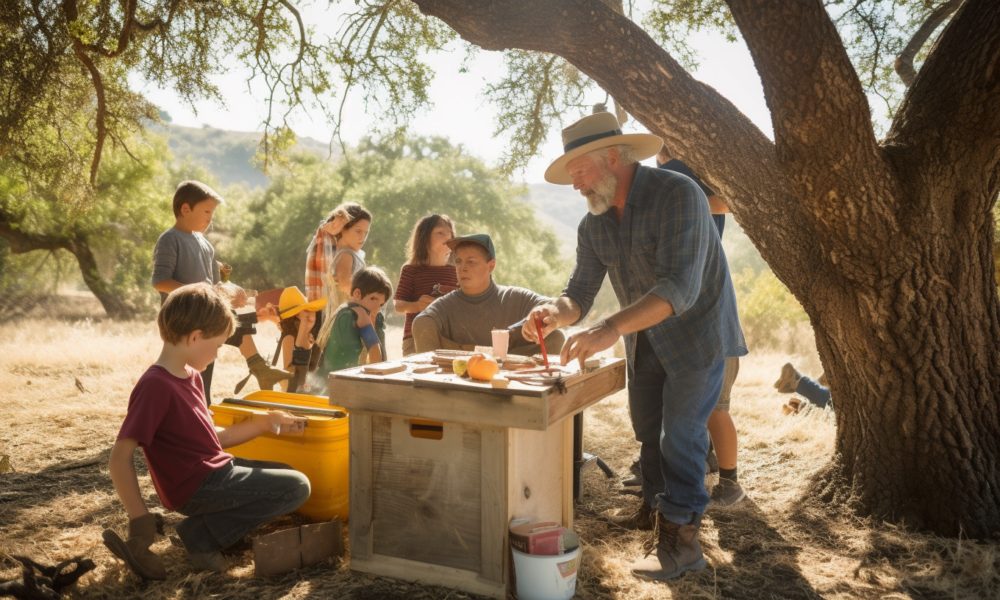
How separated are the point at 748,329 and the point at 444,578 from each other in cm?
1002

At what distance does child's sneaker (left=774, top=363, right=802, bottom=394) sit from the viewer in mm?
6844

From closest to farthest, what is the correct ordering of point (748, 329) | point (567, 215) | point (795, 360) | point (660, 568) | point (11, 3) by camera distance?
point (660, 568), point (11, 3), point (795, 360), point (748, 329), point (567, 215)

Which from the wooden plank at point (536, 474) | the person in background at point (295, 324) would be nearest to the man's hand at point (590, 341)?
the wooden plank at point (536, 474)

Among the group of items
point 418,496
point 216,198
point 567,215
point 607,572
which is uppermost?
point 567,215

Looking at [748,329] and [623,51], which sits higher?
[623,51]

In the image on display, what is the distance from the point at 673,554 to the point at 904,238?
75.5 inches

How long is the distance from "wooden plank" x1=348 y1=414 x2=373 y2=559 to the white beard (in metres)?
1.38

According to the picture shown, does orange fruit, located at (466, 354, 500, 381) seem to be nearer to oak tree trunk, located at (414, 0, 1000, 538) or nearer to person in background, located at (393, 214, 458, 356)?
oak tree trunk, located at (414, 0, 1000, 538)

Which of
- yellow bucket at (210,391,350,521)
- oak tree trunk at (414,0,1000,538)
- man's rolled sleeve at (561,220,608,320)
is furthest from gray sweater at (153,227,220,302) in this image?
oak tree trunk at (414,0,1000,538)

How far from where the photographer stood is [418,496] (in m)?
2.83

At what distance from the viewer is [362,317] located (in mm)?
4422

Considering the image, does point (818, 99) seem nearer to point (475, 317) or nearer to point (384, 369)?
point (475, 317)

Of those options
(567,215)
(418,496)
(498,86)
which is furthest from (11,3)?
(567,215)

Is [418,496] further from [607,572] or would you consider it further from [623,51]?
[623,51]
